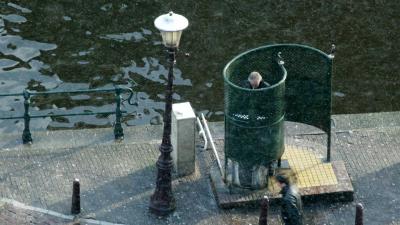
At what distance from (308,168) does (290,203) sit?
2.36m

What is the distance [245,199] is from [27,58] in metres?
8.59

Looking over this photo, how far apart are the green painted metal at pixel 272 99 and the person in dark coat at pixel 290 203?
1.17 meters

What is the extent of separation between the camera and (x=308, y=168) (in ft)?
70.5

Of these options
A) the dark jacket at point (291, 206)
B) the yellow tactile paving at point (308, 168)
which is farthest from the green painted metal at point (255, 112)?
the dark jacket at point (291, 206)

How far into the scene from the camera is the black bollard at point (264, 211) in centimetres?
1945

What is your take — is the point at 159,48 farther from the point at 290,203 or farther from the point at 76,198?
the point at 290,203

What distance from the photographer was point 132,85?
26219mm

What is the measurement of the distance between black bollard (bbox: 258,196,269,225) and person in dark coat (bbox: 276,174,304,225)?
283mm

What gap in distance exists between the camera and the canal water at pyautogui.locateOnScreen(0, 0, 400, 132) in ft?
84.5

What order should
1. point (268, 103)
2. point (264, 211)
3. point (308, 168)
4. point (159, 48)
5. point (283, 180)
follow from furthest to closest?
point (159, 48)
point (308, 168)
point (268, 103)
point (264, 211)
point (283, 180)

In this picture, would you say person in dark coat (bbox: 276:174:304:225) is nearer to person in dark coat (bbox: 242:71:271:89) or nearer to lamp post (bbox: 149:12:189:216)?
person in dark coat (bbox: 242:71:271:89)

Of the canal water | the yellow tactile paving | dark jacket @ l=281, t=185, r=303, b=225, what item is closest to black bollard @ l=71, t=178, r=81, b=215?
dark jacket @ l=281, t=185, r=303, b=225

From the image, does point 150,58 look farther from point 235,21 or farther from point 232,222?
point 232,222

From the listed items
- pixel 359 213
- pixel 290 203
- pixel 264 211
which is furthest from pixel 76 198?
pixel 359 213
